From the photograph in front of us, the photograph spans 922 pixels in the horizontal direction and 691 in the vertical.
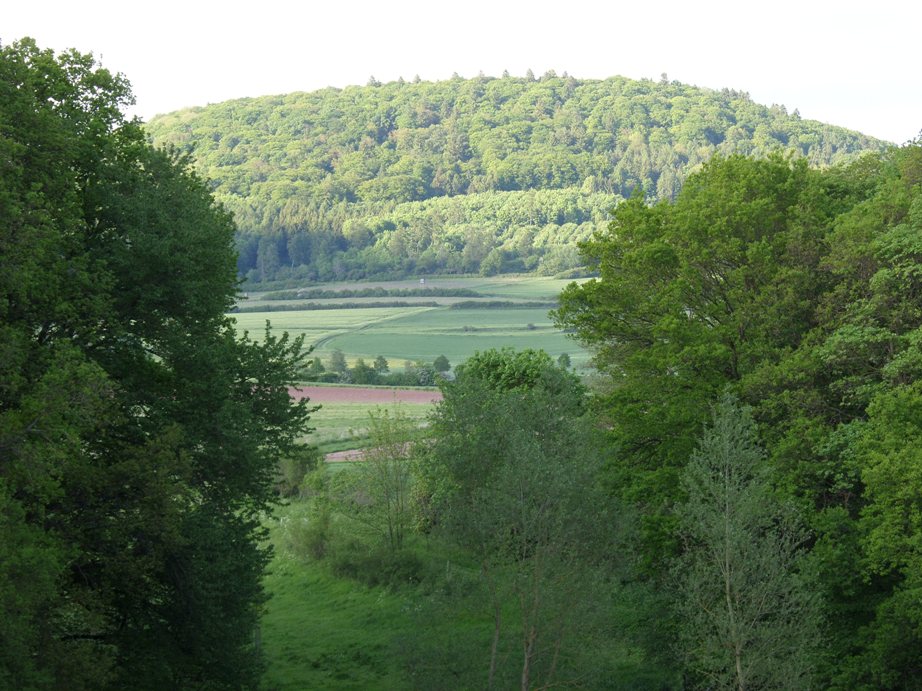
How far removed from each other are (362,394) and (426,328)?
40493 mm

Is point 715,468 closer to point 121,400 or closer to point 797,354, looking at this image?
point 797,354

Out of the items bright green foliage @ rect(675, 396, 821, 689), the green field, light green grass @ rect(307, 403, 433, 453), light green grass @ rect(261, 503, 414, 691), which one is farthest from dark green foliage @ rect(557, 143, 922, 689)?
the green field

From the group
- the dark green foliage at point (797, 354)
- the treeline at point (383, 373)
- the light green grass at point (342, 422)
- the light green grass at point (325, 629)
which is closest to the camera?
the dark green foliage at point (797, 354)

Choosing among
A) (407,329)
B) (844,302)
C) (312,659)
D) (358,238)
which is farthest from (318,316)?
(844,302)

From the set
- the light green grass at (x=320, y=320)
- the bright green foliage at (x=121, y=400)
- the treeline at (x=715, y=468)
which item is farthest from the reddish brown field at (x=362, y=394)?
the bright green foliage at (x=121, y=400)

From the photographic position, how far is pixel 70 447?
71.3 ft

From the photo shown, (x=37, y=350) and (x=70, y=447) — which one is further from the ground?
(x=37, y=350)

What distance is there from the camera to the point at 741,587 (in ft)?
82.3

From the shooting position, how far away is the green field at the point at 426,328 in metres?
112

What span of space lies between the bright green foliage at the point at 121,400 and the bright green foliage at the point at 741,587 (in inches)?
422

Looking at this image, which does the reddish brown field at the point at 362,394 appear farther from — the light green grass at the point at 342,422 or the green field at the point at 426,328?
the green field at the point at 426,328

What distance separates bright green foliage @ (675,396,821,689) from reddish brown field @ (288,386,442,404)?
56106mm

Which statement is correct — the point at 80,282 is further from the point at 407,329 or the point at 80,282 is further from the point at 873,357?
the point at 407,329

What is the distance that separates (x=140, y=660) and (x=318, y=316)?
375 ft
